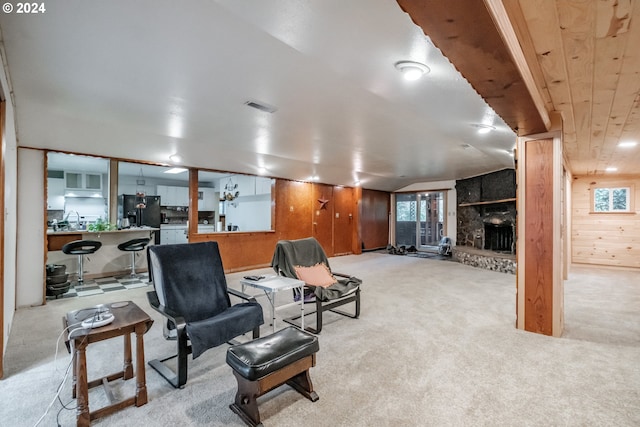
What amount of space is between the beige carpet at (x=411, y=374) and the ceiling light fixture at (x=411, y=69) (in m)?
2.20

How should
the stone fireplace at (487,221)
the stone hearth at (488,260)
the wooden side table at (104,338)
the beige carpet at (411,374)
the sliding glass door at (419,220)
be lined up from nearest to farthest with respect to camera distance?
the wooden side table at (104,338), the beige carpet at (411,374), the stone hearth at (488,260), the stone fireplace at (487,221), the sliding glass door at (419,220)

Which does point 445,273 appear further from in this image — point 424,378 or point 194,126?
point 194,126

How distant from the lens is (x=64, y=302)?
165 inches

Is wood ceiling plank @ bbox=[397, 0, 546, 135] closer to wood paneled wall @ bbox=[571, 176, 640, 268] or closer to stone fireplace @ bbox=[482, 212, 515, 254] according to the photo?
stone fireplace @ bbox=[482, 212, 515, 254]

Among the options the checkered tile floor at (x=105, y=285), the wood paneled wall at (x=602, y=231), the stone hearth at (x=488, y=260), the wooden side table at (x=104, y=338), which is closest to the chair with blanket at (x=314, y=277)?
the wooden side table at (x=104, y=338)

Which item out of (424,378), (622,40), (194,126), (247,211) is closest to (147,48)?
(194,126)

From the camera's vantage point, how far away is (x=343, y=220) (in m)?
8.83

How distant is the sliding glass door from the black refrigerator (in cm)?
742

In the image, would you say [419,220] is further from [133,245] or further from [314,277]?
[133,245]

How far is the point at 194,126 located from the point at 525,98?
3.37 metres

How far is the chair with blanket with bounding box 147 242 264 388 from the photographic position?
2201 mm

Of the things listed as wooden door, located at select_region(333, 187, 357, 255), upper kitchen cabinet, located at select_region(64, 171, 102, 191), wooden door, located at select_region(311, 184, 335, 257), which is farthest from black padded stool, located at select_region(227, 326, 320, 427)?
upper kitchen cabinet, located at select_region(64, 171, 102, 191)

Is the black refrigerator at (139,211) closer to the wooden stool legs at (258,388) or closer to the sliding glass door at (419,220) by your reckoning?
the wooden stool legs at (258,388)

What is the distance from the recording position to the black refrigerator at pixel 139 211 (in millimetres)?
7898
